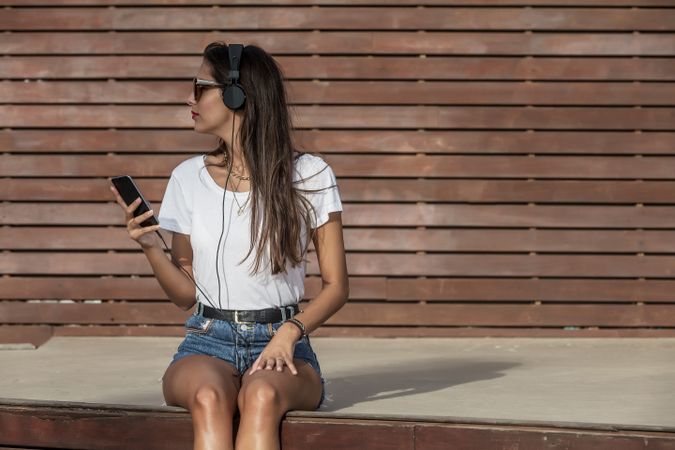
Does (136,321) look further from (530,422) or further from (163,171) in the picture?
(530,422)

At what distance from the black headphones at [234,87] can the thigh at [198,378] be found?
2.71 feet

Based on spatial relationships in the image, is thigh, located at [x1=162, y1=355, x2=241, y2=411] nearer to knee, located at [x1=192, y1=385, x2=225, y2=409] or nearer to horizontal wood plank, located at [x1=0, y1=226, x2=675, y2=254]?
knee, located at [x1=192, y1=385, x2=225, y2=409]

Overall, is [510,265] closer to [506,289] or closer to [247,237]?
[506,289]

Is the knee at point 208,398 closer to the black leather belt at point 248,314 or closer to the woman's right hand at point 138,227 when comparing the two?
the black leather belt at point 248,314

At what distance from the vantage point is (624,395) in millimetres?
4980

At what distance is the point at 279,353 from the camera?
3.96 metres

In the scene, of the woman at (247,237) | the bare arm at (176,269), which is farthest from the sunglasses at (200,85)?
the bare arm at (176,269)

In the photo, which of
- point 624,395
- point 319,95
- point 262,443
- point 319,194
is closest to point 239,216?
point 319,194

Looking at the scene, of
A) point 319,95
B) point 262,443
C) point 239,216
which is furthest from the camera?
point 319,95

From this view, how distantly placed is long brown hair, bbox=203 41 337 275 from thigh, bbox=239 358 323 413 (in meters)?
0.35

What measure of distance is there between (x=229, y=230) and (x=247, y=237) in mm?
64

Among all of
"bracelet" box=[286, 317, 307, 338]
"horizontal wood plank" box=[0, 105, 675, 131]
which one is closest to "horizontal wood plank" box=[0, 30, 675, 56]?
"horizontal wood plank" box=[0, 105, 675, 131]

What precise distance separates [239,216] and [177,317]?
3.43 meters

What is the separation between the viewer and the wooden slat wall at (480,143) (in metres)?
7.39
